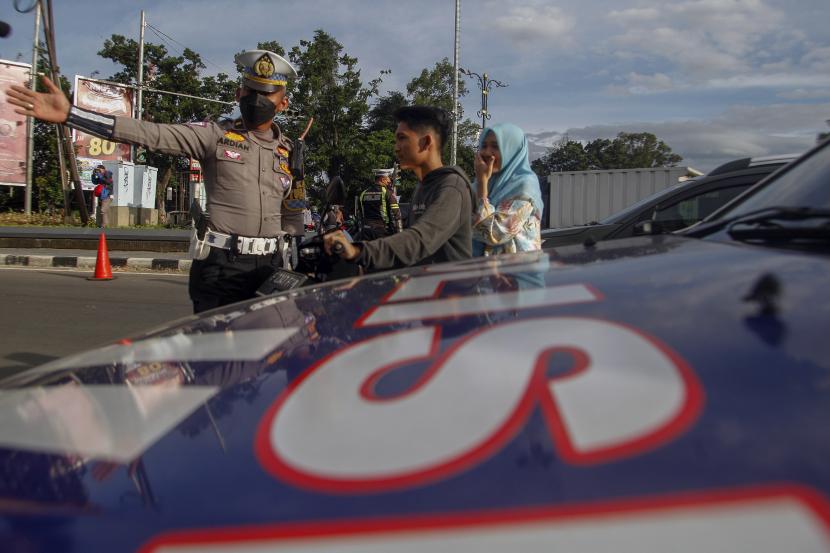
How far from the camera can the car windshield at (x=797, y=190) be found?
1424mm

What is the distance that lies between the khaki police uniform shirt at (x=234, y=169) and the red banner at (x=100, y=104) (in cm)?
2576

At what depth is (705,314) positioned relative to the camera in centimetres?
93

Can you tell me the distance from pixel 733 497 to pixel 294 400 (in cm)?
54

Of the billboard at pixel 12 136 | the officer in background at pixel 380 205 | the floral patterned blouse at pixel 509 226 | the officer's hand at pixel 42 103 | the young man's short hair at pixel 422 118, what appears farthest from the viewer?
the billboard at pixel 12 136

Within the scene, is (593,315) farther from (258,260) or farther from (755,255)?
(258,260)

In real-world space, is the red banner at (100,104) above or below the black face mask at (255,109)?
above

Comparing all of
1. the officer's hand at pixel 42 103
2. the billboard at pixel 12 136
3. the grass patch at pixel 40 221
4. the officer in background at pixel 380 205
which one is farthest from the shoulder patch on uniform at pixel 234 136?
the billboard at pixel 12 136

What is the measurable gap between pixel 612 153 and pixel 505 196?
198ft

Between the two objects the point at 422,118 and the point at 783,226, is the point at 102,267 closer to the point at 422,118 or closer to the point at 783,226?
the point at 422,118

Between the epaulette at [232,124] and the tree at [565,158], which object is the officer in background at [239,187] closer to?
the epaulette at [232,124]

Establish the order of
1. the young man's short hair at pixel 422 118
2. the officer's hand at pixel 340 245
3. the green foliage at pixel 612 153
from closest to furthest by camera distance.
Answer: the officer's hand at pixel 340 245
the young man's short hair at pixel 422 118
the green foliage at pixel 612 153

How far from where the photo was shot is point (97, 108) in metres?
26.8

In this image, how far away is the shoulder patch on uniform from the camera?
326cm

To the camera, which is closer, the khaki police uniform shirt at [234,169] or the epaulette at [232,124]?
the khaki police uniform shirt at [234,169]
